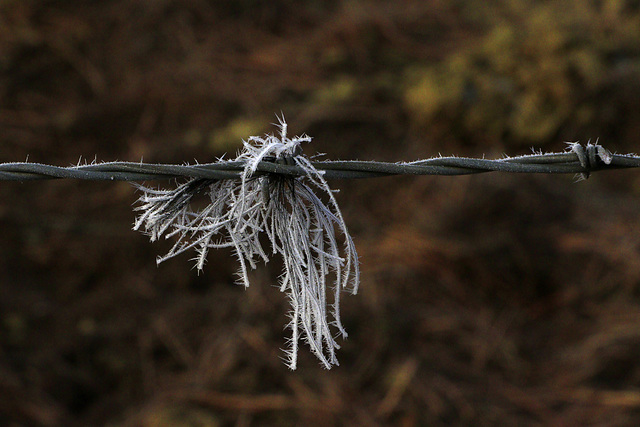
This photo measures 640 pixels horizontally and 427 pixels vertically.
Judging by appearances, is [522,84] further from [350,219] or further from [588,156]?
[588,156]

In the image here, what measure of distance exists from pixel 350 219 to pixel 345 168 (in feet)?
11.6

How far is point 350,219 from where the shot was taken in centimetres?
474

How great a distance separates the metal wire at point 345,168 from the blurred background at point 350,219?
247 cm

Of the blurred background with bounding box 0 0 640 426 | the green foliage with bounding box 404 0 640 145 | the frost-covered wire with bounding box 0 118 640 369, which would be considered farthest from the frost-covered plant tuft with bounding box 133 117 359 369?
the green foliage with bounding box 404 0 640 145

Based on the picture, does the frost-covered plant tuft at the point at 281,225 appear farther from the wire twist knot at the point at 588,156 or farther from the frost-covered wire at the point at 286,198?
the wire twist knot at the point at 588,156

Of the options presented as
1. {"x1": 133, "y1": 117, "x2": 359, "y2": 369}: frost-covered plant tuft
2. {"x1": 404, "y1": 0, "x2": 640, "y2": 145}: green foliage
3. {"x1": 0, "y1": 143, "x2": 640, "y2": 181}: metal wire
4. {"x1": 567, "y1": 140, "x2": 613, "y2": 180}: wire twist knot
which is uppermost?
{"x1": 404, "y1": 0, "x2": 640, "y2": 145}: green foliage

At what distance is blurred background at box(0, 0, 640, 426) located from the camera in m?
→ 3.71

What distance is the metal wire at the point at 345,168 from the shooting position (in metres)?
1.17

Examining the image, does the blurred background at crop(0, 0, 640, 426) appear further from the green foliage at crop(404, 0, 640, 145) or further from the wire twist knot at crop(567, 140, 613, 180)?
the wire twist knot at crop(567, 140, 613, 180)

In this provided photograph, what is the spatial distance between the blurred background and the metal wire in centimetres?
247

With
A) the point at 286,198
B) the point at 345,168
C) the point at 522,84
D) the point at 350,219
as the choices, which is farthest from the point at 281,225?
the point at 522,84

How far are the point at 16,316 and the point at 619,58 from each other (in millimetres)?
4892

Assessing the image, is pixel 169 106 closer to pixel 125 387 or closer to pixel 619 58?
pixel 125 387

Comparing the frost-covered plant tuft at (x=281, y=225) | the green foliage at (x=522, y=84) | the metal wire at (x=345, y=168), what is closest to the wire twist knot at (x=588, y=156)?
the metal wire at (x=345, y=168)
